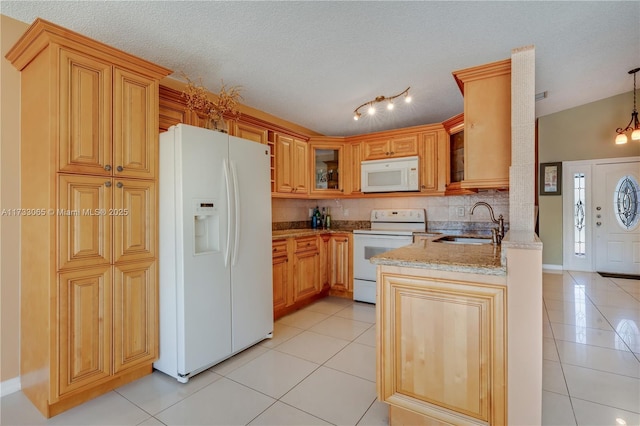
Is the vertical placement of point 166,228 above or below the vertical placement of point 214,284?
above

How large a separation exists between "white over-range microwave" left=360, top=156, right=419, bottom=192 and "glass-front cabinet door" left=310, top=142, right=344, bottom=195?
13.7 inches

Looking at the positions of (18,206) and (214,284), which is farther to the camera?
(214,284)

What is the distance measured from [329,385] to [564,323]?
263 centimetres

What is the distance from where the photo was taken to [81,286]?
1.82m

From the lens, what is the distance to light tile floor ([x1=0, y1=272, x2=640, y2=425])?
1.72 meters

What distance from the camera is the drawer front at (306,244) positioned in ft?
11.7

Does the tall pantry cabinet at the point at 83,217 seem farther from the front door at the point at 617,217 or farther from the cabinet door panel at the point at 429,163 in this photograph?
the front door at the point at 617,217

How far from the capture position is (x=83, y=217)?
5.99ft

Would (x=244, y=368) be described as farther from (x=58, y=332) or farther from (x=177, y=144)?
(x=177, y=144)

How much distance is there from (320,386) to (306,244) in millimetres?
1834

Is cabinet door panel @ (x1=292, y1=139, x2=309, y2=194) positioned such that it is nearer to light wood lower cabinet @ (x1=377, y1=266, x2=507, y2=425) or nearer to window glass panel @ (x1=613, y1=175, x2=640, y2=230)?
light wood lower cabinet @ (x1=377, y1=266, x2=507, y2=425)

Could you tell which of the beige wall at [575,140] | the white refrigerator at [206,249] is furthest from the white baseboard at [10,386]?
the beige wall at [575,140]

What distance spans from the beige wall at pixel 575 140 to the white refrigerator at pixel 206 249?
5.53 metres

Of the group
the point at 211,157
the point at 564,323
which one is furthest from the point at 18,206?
the point at 564,323
